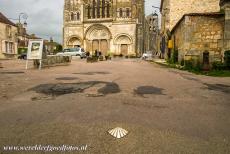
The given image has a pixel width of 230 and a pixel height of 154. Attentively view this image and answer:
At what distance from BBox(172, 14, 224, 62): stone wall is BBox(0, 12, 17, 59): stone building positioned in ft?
98.9

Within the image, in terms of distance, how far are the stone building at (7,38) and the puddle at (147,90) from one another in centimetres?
3654

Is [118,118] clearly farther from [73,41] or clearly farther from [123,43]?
[73,41]

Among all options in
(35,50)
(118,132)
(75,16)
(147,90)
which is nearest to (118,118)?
(118,132)

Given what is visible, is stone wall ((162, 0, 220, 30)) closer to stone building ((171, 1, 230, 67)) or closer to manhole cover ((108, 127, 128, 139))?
stone building ((171, 1, 230, 67))

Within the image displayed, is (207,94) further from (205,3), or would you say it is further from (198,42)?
(205,3)

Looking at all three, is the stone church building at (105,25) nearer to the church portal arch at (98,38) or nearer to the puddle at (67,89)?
the church portal arch at (98,38)

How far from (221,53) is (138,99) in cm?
1309

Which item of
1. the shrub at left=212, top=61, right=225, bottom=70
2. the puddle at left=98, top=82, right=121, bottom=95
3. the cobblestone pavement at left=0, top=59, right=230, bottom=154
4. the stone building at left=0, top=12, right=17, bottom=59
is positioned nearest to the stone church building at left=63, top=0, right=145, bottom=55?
the stone building at left=0, top=12, right=17, bottom=59

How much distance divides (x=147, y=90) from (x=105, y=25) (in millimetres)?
53758

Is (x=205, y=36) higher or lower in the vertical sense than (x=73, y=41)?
lower

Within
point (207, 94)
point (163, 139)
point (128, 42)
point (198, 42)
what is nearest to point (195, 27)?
point (198, 42)

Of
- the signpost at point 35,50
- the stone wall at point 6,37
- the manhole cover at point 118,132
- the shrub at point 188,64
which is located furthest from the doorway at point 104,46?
the manhole cover at point 118,132

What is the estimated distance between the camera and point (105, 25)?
61.6 metres

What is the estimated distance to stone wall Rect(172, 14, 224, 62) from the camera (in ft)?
62.4
